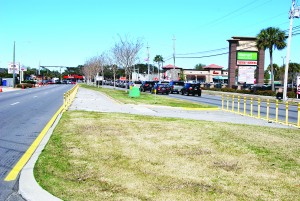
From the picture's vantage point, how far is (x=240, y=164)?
25.0 feet

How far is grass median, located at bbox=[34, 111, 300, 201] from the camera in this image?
5.77 m

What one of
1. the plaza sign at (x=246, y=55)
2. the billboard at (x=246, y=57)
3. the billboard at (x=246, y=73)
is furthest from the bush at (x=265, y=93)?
the plaza sign at (x=246, y=55)

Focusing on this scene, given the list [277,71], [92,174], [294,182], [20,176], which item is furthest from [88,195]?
[277,71]

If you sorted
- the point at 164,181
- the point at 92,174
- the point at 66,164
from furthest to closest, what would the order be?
the point at 66,164, the point at 92,174, the point at 164,181

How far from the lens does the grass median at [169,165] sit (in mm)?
5770

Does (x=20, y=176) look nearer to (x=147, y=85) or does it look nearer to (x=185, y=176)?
(x=185, y=176)

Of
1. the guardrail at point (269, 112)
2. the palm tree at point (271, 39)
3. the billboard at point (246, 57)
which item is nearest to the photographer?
the guardrail at point (269, 112)

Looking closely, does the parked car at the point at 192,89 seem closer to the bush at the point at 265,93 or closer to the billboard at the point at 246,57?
the bush at the point at 265,93

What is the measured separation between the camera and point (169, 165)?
7.44 m

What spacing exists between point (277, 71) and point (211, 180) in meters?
144

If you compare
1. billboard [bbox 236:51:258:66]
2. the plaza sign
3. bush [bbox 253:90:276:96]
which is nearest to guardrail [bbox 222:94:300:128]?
bush [bbox 253:90:276:96]

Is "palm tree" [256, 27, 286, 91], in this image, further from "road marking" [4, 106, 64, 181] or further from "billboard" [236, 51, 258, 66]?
"road marking" [4, 106, 64, 181]

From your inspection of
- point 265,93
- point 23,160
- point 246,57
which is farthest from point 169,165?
point 246,57

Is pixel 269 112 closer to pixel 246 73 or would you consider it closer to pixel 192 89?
pixel 192 89
